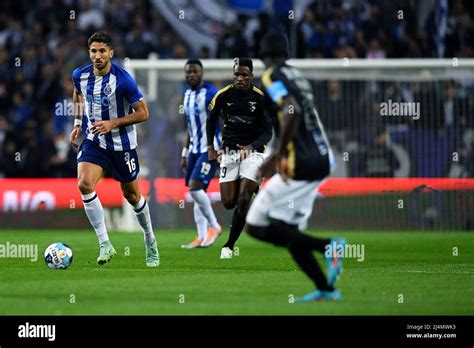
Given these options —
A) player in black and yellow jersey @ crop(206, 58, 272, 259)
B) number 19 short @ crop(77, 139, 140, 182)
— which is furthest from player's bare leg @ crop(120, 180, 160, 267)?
player in black and yellow jersey @ crop(206, 58, 272, 259)

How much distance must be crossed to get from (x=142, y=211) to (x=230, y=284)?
7.17 ft

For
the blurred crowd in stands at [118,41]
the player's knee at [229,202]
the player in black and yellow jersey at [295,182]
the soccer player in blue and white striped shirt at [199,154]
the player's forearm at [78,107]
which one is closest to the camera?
the player in black and yellow jersey at [295,182]

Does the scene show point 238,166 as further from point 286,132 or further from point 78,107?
point 286,132

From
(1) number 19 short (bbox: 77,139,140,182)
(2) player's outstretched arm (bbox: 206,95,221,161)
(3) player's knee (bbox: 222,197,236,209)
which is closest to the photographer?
(1) number 19 short (bbox: 77,139,140,182)

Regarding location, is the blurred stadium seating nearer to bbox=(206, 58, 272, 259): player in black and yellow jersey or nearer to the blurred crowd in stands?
the blurred crowd in stands

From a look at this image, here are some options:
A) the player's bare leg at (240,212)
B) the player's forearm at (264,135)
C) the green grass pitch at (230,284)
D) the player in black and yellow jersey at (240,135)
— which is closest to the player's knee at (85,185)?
the green grass pitch at (230,284)

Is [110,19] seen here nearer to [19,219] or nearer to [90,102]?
[19,219]

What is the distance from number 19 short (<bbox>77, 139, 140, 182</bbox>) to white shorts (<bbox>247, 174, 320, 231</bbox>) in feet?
11.0

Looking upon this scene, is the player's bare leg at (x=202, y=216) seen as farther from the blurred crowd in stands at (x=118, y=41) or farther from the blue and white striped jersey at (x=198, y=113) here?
the blurred crowd in stands at (x=118, y=41)

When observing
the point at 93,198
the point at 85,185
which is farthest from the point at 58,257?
the point at 85,185

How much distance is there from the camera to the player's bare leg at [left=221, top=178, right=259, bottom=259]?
14.8 meters

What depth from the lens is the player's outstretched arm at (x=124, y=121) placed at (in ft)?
41.0

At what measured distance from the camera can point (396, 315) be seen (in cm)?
908

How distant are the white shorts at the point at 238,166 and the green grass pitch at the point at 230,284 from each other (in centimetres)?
106
